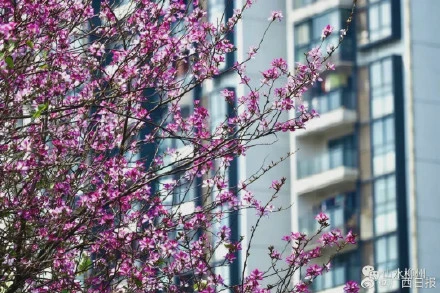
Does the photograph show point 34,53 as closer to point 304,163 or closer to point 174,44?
point 174,44

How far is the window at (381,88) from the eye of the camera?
4003 cm

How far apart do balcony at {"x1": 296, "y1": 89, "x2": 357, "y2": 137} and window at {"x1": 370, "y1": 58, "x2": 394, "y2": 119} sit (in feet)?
3.05

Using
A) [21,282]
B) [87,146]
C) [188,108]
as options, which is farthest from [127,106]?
[188,108]

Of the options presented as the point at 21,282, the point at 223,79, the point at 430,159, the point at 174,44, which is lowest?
the point at 21,282

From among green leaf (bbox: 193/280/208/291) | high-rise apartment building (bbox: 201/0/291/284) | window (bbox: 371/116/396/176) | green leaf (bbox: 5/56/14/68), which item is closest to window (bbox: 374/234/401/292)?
window (bbox: 371/116/396/176)

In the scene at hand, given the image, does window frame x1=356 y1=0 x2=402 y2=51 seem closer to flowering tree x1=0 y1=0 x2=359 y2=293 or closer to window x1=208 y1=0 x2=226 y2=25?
window x1=208 y1=0 x2=226 y2=25

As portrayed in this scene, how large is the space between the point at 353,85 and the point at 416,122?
2.48 m

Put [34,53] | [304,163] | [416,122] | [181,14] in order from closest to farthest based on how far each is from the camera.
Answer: [34,53], [181,14], [416,122], [304,163]

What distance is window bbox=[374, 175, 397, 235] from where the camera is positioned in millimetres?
39219

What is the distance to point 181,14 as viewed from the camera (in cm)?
1255

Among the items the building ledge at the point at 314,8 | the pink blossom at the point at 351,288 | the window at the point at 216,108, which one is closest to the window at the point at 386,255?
the window at the point at 216,108

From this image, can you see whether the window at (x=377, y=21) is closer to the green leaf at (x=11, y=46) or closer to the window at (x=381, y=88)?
the window at (x=381, y=88)

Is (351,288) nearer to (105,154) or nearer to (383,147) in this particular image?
(105,154)

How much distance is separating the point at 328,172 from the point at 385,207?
2.79m
